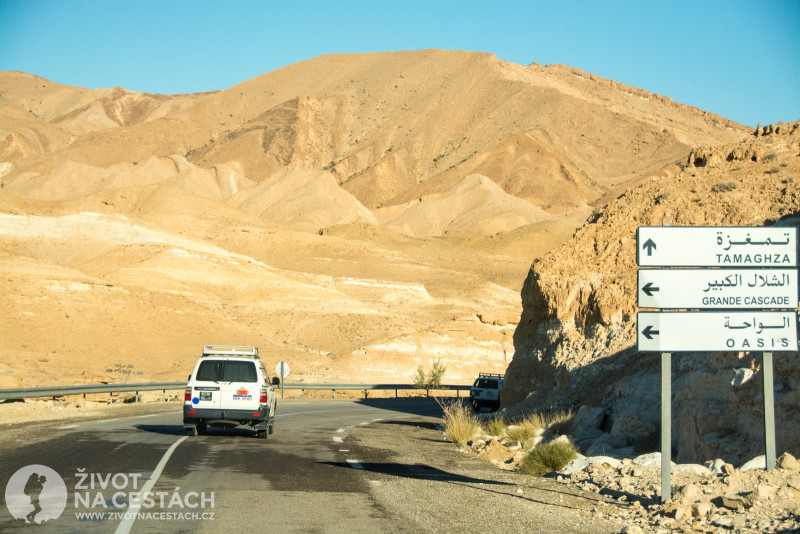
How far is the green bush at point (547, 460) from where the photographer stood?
13469 mm

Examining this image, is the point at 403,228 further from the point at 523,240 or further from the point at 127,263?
the point at 127,263

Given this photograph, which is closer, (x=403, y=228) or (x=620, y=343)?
(x=620, y=343)

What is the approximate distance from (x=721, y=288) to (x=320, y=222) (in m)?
114

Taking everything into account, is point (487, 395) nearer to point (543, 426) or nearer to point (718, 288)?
point (543, 426)

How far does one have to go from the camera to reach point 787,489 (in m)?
9.41

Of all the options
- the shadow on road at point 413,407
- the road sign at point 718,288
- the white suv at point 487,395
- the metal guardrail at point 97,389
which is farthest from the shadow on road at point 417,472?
the shadow on road at point 413,407

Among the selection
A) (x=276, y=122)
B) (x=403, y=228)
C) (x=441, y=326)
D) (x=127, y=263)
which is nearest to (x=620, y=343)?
(x=441, y=326)

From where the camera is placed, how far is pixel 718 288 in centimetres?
1048

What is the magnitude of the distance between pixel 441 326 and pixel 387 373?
8.47 metres

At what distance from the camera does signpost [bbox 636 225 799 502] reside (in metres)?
10.3

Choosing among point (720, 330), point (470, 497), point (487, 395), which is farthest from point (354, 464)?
point (487, 395)

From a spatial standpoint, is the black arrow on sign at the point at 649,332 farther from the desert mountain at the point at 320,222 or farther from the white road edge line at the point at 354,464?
the desert mountain at the point at 320,222

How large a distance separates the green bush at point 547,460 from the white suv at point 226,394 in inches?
251

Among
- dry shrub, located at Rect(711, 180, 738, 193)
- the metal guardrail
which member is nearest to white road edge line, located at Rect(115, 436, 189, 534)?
the metal guardrail
